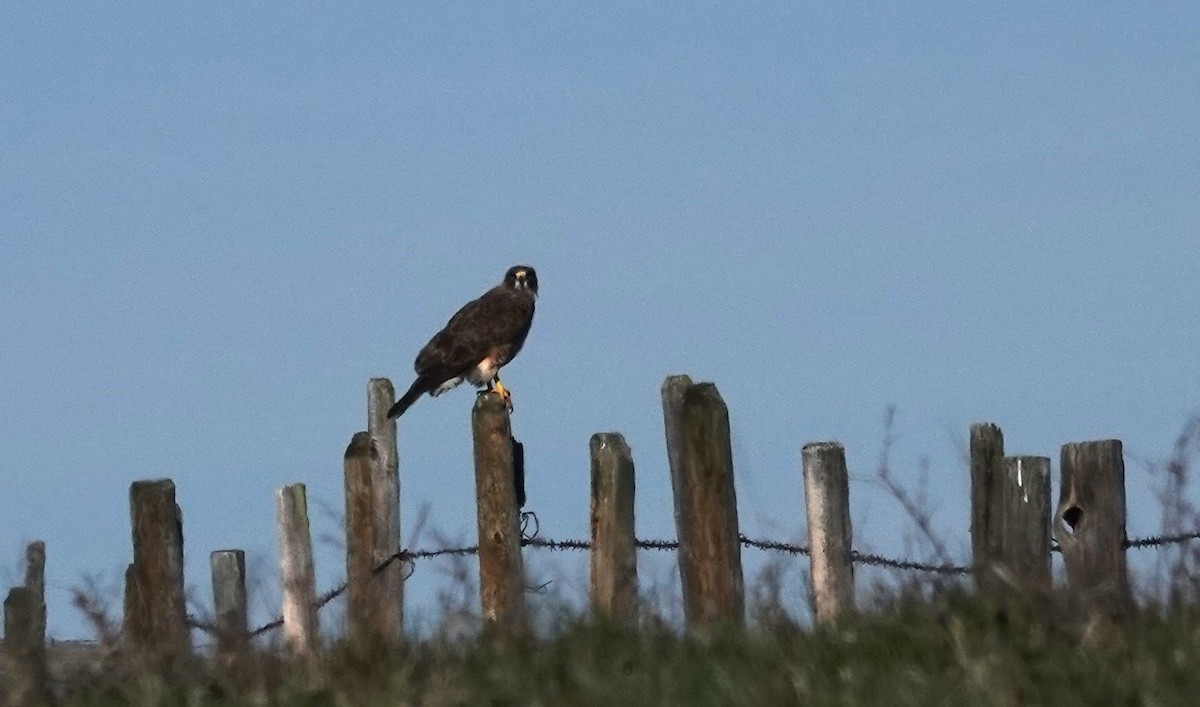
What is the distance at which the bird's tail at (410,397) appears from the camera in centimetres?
1149

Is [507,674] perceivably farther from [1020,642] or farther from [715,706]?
[1020,642]

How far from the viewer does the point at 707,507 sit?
8.92 m

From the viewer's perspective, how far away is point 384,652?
599cm

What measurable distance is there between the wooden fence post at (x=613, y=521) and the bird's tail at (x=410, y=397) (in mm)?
2434

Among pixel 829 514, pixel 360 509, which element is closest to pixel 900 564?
pixel 829 514

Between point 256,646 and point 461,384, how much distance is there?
8395 millimetres

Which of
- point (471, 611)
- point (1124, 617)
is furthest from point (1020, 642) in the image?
point (471, 611)

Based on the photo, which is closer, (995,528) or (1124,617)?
(1124,617)

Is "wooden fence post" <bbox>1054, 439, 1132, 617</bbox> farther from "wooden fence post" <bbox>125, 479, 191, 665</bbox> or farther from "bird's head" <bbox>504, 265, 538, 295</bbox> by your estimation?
"bird's head" <bbox>504, 265, 538, 295</bbox>

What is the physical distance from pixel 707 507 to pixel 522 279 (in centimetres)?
756

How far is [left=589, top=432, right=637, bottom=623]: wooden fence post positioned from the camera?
362 inches

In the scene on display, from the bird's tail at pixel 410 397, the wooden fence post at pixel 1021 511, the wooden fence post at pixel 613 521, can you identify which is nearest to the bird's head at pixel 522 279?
the bird's tail at pixel 410 397

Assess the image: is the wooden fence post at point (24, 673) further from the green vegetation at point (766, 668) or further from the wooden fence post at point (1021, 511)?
the wooden fence post at point (1021, 511)

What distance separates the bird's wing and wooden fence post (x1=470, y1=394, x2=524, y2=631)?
459cm
